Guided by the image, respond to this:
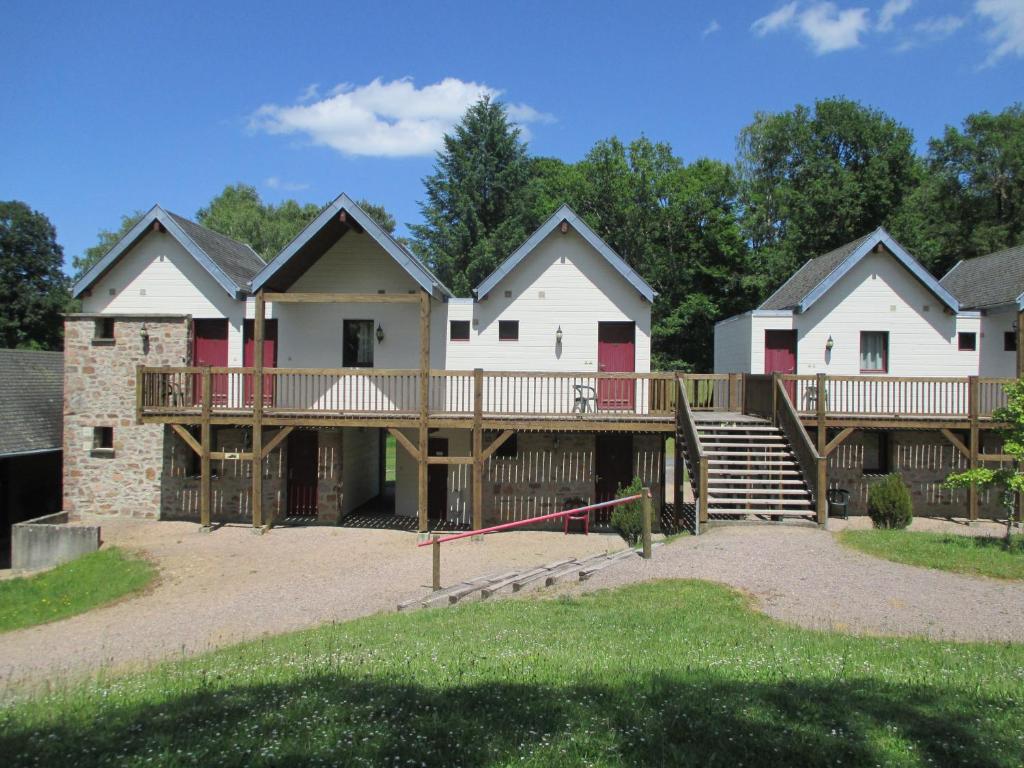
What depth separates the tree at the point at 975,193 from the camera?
3906 cm

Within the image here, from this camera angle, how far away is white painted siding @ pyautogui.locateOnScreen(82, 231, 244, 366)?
65.2 ft

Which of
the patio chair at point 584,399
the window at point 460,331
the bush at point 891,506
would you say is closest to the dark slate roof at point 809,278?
the bush at point 891,506

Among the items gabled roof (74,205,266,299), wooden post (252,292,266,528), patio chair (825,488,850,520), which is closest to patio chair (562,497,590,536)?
patio chair (825,488,850,520)

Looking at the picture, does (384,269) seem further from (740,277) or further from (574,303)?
(740,277)

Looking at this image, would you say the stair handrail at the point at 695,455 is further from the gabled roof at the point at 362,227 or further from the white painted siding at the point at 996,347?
the white painted siding at the point at 996,347

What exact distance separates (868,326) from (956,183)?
98.5 ft

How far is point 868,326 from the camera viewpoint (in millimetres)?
20203

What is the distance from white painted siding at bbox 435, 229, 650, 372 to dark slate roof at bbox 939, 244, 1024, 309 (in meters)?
9.94

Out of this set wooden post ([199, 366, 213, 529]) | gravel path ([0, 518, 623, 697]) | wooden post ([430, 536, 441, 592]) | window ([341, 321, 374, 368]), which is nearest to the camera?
gravel path ([0, 518, 623, 697])

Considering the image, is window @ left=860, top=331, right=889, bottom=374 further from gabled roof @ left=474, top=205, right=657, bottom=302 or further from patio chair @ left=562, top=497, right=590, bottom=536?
patio chair @ left=562, top=497, right=590, bottom=536

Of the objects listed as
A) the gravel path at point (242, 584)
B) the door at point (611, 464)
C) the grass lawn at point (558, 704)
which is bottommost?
the gravel path at point (242, 584)

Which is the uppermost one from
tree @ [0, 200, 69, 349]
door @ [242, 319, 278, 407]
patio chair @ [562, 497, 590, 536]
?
tree @ [0, 200, 69, 349]

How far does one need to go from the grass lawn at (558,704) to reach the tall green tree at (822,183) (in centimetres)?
3360

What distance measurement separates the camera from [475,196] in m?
39.7
